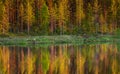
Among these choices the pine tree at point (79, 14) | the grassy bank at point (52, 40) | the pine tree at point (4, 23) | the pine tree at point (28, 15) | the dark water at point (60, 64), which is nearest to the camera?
the dark water at point (60, 64)

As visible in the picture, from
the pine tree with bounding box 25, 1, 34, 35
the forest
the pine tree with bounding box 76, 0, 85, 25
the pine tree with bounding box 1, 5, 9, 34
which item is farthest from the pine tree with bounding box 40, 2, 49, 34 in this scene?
the pine tree with bounding box 76, 0, 85, 25

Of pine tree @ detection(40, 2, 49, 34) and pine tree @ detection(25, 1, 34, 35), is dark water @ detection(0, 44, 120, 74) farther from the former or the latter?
pine tree @ detection(40, 2, 49, 34)

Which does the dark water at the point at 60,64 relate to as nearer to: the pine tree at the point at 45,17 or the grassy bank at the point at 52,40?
the grassy bank at the point at 52,40

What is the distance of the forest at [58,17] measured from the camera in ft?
319

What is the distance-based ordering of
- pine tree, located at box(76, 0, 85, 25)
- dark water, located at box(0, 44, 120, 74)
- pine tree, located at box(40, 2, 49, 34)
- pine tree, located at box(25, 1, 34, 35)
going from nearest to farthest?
dark water, located at box(0, 44, 120, 74), pine tree, located at box(25, 1, 34, 35), pine tree, located at box(40, 2, 49, 34), pine tree, located at box(76, 0, 85, 25)

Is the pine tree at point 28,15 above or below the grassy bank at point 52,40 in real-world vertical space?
above

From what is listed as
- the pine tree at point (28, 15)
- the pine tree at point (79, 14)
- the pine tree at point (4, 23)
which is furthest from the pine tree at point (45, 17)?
the pine tree at point (79, 14)

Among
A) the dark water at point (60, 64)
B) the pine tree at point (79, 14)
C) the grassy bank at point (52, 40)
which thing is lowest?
the dark water at point (60, 64)

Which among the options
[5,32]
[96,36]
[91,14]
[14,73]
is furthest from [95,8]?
[14,73]

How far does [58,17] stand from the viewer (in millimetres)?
101062

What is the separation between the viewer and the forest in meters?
97.3

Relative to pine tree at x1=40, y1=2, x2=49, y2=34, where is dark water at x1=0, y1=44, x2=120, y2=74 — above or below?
below

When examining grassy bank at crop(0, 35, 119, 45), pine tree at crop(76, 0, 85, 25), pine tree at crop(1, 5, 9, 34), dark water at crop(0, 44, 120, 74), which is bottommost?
dark water at crop(0, 44, 120, 74)

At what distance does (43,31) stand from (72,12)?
65.5 ft
